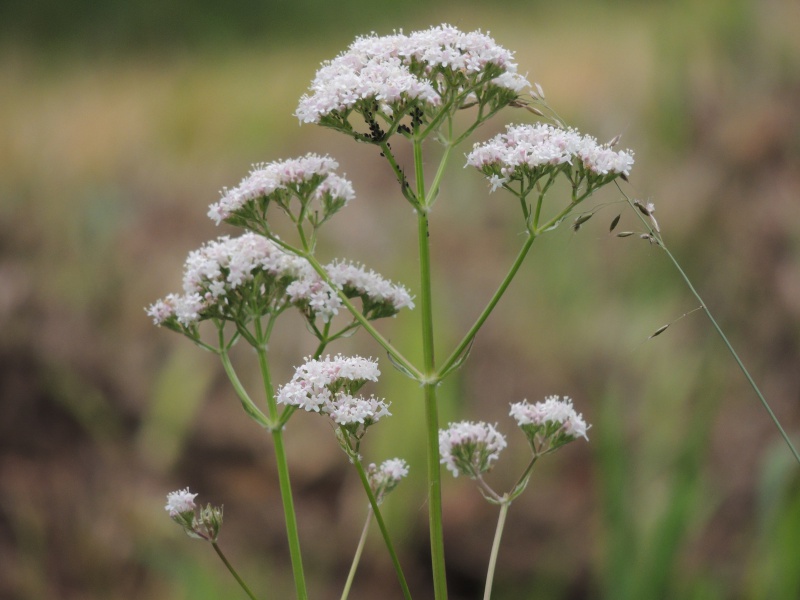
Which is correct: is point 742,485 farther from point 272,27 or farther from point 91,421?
point 272,27

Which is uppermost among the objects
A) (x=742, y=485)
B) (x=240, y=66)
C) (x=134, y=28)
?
(x=134, y=28)

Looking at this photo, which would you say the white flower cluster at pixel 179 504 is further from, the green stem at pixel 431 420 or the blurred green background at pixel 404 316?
the blurred green background at pixel 404 316

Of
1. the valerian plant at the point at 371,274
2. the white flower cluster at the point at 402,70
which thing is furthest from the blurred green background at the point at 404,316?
the white flower cluster at the point at 402,70

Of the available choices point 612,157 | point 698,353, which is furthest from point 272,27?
point 612,157

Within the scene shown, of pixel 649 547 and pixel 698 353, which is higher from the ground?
pixel 698 353

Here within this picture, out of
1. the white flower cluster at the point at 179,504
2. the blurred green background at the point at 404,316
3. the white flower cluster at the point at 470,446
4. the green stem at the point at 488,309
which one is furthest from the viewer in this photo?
the blurred green background at the point at 404,316
